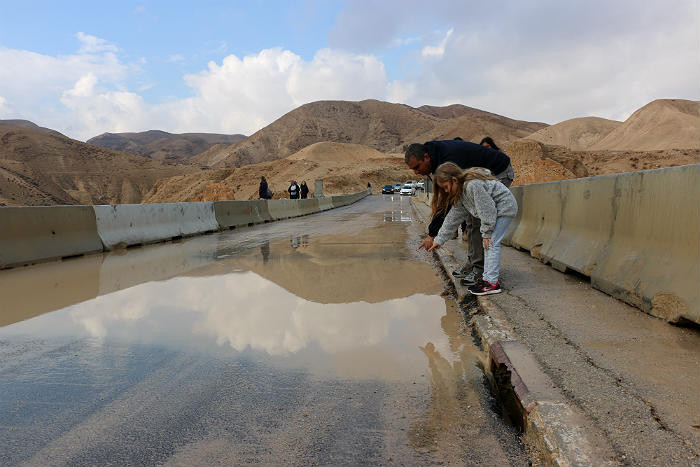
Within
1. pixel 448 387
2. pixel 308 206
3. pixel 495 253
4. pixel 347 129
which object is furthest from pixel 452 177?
pixel 347 129

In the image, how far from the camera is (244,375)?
9.58ft

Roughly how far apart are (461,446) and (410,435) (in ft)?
0.80

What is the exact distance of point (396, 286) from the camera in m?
5.38

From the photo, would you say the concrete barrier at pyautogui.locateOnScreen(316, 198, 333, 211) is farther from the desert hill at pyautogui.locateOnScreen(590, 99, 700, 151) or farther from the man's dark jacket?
the desert hill at pyautogui.locateOnScreen(590, 99, 700, 151)

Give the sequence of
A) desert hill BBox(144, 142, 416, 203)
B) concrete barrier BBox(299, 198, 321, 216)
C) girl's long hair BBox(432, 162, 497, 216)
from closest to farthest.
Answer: girl's long hair BBox(432, 162, 497, 216) → concrete barrier BBox(299, 198, 321, 216) → desert hill BBox(144, 142, 416, 203)

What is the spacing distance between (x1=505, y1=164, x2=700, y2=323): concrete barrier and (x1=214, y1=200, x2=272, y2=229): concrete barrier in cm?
1090

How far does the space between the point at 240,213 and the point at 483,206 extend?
13.0 meters

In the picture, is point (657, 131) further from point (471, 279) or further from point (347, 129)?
point (347, 129)

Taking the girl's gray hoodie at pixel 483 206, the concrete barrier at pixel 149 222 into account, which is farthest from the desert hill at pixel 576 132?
the girl's gray hoodie at pixel 483 206

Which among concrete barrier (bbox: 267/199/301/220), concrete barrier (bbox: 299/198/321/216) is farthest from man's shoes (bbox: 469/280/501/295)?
concrete barrier (bbox: 299/198/321/216)

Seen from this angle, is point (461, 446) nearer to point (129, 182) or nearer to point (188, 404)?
point (188, 404)

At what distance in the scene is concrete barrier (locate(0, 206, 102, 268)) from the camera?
7.31 m

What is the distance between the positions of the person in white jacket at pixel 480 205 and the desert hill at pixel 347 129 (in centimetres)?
14586

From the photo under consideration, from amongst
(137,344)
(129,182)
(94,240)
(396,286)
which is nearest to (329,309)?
(396,286)
